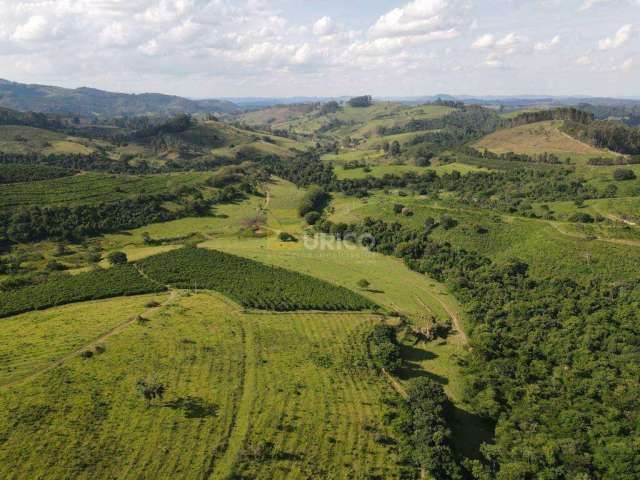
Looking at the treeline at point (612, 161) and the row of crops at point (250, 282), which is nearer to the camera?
the row of crops at point (250, 282)

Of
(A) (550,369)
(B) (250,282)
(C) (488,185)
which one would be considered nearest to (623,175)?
(C) (488,185)

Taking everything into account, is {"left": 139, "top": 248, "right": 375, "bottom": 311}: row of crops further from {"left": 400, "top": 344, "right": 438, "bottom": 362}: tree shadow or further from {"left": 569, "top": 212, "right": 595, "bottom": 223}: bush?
{"left": 569, "top": 212, "right": 595, "bottom": 223}: bush

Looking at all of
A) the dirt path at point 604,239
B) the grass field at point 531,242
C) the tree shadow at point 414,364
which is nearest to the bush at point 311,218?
the grass field at point 531,242

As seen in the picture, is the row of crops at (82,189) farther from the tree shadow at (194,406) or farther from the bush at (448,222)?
the tree shadow at (194,406)

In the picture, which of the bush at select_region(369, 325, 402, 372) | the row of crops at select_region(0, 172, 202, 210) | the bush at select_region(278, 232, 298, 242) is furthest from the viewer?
the row of crops at select_region(0, 172, 202, 210)

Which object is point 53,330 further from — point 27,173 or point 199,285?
point 27,173

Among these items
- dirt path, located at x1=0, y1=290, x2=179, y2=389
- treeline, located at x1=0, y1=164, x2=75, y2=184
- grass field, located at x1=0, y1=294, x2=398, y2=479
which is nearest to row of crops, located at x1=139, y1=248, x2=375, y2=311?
dirt path, located at x1=0, y1=290, x2=179, y2=389
